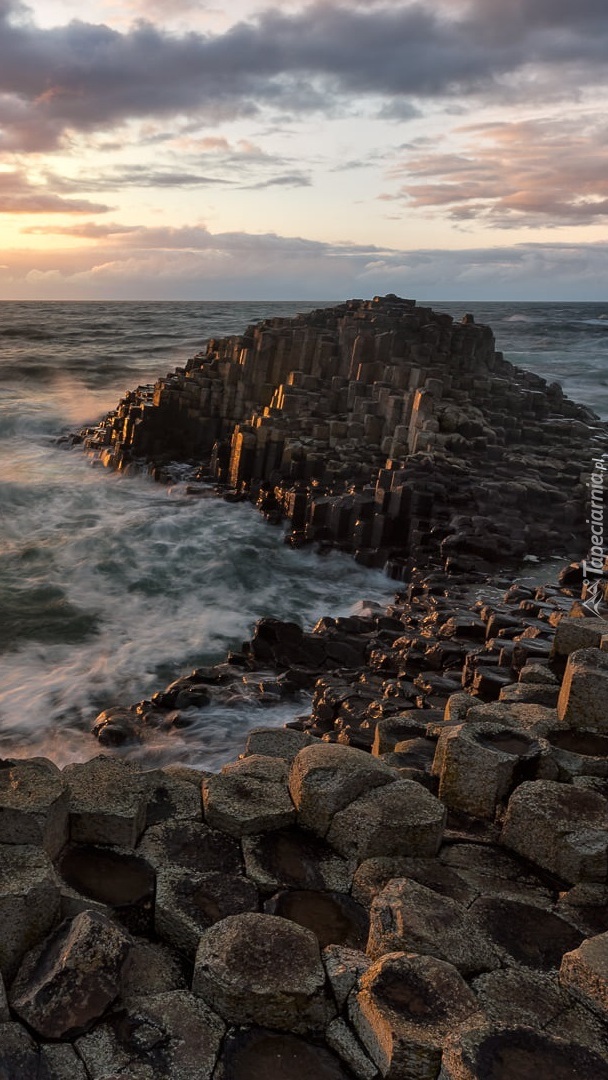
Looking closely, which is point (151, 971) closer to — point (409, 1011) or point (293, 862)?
point (293, 862)

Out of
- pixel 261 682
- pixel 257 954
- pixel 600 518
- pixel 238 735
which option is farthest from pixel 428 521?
pixel 257 954

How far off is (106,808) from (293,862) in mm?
903

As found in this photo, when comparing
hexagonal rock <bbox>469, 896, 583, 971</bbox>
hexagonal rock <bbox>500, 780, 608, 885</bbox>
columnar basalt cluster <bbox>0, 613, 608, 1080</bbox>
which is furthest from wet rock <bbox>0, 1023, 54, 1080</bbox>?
hexagonal rock <bbox>500, 780, 608, 885</bbox>

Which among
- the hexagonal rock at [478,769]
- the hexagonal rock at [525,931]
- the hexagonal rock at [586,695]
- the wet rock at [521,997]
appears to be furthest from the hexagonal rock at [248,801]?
the hexagonal rock at [586,695]

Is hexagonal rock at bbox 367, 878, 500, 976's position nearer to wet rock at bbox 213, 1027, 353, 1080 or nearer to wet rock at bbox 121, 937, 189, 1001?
wet rock at bbox 213, 1027, 353, 1080

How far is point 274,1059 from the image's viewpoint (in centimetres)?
265

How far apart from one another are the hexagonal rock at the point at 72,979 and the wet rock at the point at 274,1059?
0.45 metres

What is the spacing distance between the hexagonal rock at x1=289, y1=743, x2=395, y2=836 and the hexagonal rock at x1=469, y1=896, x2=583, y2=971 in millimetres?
739

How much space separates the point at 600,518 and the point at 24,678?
379 inches

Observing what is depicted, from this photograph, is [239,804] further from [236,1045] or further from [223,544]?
[223,544]

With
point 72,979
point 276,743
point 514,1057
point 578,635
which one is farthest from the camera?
point 578,635

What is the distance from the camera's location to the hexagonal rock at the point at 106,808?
3.66 metres

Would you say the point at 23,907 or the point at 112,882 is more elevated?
the point at 23,907

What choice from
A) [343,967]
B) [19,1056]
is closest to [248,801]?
[343,967]
